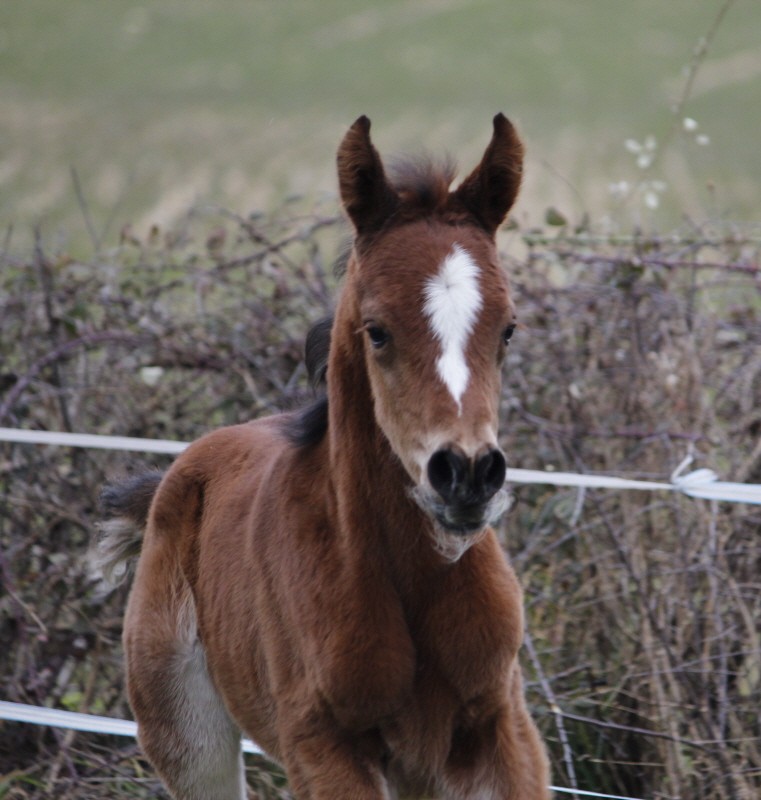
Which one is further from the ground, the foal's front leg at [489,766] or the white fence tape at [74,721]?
the foal's front leg at [489,766]

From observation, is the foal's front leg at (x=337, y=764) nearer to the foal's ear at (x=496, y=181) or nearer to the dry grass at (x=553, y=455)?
the foal's ear at (x=496, y=181)

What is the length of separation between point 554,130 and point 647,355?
16.3 m

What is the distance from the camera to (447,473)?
2.48 m

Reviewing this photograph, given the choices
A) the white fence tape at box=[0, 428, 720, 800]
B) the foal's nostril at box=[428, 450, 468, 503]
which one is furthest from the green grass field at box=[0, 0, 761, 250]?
the foal's nostril at box=[428, 450, 468, 503]

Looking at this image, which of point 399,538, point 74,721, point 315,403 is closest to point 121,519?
point 74,721

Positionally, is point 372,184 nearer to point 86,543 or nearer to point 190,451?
point 190,451

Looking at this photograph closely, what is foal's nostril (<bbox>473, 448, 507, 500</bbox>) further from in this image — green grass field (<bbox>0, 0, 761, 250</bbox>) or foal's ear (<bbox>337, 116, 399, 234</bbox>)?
green grass field (<bbox>0, 0, 761, 250</bbox>)

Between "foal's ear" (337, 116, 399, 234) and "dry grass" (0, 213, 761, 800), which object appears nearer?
"foal's ear" (337, 116, 399, 234)

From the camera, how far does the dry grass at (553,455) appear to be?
439 centimetres

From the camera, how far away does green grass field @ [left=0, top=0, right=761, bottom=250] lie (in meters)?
18.5

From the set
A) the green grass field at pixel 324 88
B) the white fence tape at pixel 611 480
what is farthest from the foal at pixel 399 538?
the green grass field at pixel 324 88

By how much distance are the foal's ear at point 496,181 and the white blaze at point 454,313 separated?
0.28 meters

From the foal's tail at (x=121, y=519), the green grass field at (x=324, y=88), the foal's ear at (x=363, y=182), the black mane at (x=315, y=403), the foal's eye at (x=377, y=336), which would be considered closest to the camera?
the foal's eye at (x=377, y=336)

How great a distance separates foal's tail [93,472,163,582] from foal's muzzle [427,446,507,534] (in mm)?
1871
